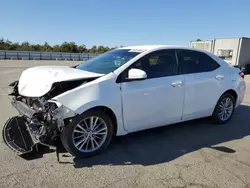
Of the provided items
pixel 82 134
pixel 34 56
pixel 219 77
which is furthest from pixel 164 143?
pixel 34 56

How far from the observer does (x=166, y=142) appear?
4.21 meters

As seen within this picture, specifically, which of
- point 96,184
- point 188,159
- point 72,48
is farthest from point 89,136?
point 72,48

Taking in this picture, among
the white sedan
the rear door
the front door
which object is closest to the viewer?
the white sedan

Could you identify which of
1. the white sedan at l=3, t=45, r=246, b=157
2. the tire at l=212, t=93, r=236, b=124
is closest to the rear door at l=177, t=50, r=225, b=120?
the white sedan at l=3, t=45, r=246, b=157

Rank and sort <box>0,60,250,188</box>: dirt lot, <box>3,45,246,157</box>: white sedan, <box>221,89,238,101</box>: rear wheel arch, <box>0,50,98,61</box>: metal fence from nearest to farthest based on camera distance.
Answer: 1. <box>0,60,250,188</box>: dirt lot
2. <box>3,45,246,157</box>: white sedan
3. <box>221,89,238,101</box>: rear wheel arch
4. <box>0,50,98,61</box>: metal fence

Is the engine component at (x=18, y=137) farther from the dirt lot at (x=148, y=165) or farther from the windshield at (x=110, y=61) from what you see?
the windshield at (x=110, y=61)

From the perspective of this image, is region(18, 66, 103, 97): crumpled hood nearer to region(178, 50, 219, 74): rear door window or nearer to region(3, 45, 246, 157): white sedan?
region(3, 45, 246, 157): white sedan

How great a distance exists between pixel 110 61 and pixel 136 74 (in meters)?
0.85

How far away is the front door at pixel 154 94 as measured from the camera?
147 inches

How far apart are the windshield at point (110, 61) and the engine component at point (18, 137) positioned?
1.48 metres

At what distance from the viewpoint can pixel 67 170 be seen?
10.4 feet

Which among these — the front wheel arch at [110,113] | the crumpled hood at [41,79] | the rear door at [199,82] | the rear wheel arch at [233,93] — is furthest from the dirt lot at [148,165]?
the rear wheel arch at [233,93]

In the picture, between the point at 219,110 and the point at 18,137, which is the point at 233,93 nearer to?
the point at 219,110

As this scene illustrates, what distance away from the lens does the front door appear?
3729 millimetres
